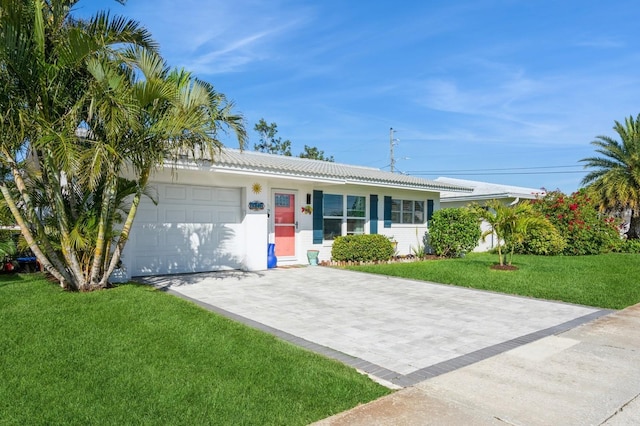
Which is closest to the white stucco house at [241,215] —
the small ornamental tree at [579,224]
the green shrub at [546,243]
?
the green shrub at [546,243]

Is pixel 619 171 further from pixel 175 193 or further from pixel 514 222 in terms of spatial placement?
pixel 175 193

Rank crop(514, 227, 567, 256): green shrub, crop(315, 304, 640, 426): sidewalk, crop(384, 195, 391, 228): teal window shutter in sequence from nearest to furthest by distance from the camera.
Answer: crop(315, 304, 640, 426): sidewalk < crop(384, 195, 391, 228): teal window shutter < crop(514, 227, 567, 256): green shrub

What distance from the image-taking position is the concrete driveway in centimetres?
454

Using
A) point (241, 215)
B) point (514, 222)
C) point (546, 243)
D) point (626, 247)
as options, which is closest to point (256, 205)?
point (241, 215)

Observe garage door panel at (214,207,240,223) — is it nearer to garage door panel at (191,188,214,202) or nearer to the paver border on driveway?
garage door panel at (191,188,214,202)

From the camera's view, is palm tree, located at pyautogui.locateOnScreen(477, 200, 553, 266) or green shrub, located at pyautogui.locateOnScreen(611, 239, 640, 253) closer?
palm tree, located at pyautogui.locateOnScreen(477, 200, 553, 266)

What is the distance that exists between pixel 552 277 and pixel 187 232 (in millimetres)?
9032

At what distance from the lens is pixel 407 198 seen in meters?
16.0

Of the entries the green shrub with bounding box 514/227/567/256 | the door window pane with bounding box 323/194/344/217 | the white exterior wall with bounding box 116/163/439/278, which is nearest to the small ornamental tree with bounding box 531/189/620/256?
the green shrub with bounding box 514/227/567/256

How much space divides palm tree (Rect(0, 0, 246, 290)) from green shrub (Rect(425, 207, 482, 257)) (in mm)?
9527

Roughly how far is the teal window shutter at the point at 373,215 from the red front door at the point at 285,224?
320cm

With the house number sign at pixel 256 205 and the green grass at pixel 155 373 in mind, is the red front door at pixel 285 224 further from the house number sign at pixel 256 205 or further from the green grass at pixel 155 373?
the green grass at pixel 155 373

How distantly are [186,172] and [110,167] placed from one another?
3592 mm

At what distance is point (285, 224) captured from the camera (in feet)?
40.9
